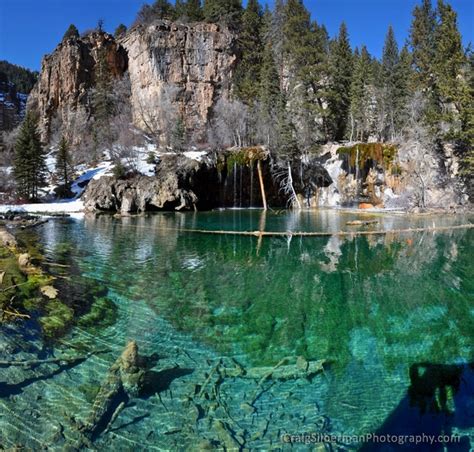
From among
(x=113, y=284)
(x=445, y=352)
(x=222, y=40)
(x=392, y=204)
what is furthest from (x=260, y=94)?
(x=445, y=352)

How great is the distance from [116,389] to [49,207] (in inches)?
1280

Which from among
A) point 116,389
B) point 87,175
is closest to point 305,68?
point 87,175

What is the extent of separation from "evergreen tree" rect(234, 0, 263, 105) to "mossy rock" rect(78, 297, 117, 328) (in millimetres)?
43352

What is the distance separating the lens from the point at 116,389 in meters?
4.79

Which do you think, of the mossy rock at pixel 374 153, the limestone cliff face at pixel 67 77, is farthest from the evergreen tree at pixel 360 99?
the limestone cliff face at pixel 67 77

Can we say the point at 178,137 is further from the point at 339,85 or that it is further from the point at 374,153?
the point at 374,153

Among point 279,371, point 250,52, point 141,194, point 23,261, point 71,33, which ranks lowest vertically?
point 279,371

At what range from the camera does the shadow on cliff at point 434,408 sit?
400cm

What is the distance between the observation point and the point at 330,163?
3966 centimetres

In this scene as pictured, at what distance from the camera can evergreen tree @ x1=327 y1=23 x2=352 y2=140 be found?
144 feet

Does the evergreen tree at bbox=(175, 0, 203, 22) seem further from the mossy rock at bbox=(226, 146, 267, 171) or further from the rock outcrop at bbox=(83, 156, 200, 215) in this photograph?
the rock outcrop at bbox=(83, 156, 200, 215)

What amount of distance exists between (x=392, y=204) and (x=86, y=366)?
3502 centimetres

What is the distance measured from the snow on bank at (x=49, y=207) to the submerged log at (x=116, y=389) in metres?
29.1

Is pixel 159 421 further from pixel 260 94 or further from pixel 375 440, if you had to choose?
pixel 260 94
